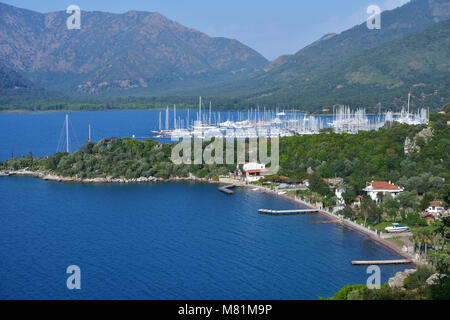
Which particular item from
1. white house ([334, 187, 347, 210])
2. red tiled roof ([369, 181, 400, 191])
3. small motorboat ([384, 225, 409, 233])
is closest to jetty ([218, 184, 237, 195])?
white house ([334, 187, 347, 210])

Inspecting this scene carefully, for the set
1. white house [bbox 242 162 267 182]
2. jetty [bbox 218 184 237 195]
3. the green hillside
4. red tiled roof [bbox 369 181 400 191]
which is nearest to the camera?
red tiled roof [bbox 369 181 400 191]

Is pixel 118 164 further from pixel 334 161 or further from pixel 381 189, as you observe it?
pixel 381 189

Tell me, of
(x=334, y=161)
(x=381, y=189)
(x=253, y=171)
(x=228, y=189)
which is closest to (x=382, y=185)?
(x=381, y=189)

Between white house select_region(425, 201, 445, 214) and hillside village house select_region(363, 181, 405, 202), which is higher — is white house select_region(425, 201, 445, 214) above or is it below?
below

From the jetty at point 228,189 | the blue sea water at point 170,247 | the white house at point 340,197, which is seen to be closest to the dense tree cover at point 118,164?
the jetty at point 228,189

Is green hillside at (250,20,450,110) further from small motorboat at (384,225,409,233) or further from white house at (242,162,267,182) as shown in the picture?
small motorboat at (384,225,409,233)
